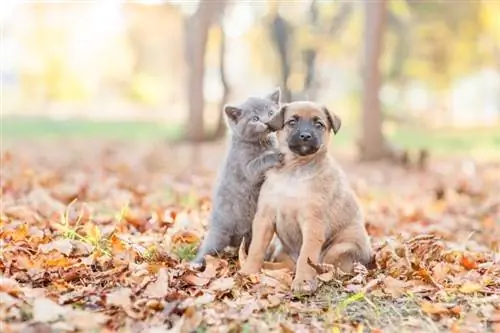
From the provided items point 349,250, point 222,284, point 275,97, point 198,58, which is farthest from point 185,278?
point 198,58

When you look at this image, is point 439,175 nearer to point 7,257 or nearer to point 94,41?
point 7,257

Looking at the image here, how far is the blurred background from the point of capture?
20.0 meters

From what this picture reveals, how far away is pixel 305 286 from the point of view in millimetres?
5262

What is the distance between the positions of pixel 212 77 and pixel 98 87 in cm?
1887

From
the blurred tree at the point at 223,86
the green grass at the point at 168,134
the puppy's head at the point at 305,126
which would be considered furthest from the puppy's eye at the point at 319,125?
the green grass at the point at 168,134

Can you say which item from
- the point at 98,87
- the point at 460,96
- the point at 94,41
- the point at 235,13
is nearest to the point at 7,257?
the point at 235,13

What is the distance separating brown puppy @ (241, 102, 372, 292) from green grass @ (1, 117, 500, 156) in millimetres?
15039

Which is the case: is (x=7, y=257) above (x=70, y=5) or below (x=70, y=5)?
below

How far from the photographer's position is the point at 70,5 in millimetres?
40031

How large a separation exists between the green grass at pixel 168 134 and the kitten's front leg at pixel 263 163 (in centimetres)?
1489

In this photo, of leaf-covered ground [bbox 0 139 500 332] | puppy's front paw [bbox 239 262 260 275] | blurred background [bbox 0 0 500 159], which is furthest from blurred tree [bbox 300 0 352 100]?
puppy's front paw [bbox 239 262 260 275]

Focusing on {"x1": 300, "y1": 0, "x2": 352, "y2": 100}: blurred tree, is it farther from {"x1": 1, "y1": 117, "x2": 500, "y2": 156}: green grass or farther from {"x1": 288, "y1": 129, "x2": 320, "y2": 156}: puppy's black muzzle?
{"x1": 288, "y1": 129, "x2": 320, "y2": 156}: puppy's black muzzle

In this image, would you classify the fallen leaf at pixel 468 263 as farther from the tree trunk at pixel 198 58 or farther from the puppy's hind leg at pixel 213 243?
the tree trunk at pixel 198 58

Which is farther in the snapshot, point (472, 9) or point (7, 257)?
point (472, 9)
